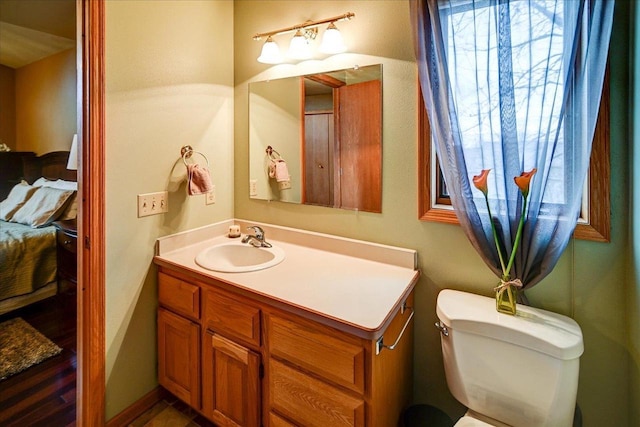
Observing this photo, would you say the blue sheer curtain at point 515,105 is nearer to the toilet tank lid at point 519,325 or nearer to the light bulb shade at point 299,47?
the toilet tank lid at point 519,325

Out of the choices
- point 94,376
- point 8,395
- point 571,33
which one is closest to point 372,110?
point 571,33

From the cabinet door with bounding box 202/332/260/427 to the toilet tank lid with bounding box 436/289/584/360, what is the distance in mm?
793

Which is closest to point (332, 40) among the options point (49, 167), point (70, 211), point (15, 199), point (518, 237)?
point (518, 237)

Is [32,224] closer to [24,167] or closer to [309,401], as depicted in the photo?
[24,167]

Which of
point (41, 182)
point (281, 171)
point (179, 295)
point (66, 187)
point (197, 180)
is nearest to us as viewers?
point (179, 295)

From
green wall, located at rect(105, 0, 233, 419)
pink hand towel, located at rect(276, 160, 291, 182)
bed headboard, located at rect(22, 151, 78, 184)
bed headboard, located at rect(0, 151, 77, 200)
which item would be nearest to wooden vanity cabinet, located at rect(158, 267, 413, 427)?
green wall, located at rect(105, 0, 233, 419)

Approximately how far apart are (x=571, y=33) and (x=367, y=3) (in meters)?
0.87

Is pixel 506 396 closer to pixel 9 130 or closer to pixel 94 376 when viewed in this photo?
pixel 94 376

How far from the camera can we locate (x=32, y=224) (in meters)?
2.67

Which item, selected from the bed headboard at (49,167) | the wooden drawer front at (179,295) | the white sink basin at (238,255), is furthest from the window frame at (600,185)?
the bed headboard at (49,167)

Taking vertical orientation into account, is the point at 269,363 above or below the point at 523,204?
below

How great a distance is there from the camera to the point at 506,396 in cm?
106

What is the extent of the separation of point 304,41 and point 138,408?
210 cm

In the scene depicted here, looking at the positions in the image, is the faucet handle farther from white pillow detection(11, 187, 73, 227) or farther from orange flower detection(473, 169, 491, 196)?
white pillow detection(11, 187, 73, 227)
